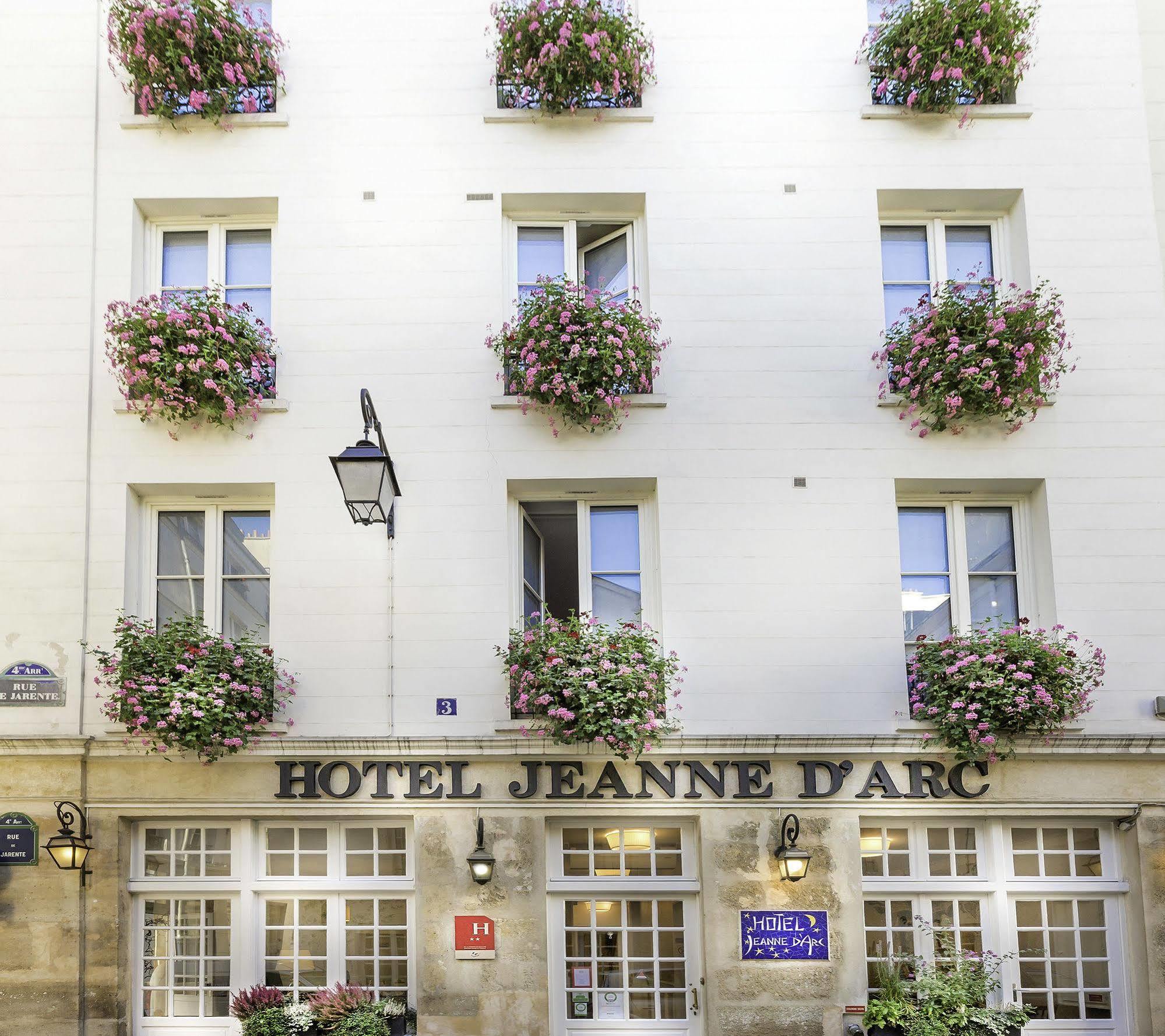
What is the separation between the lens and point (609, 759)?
9.41 metres

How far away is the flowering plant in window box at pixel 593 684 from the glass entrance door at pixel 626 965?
1372 millimetres

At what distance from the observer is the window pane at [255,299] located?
10.4 meters

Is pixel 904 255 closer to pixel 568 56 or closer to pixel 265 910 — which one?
pixel 568 56

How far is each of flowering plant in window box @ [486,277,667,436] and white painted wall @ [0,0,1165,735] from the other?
235 mm

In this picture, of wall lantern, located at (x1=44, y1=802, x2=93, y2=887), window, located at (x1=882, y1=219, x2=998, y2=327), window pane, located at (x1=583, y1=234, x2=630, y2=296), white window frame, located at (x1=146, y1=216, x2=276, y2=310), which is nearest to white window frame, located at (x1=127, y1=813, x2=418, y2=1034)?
wall lantern, located at (x1=44, y1=802, x2=93, y2=887)

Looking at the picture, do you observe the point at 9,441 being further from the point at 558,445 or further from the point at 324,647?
the point at 558,445

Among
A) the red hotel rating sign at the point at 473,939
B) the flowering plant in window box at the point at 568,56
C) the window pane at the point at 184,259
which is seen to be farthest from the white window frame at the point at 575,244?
the red hotel rating sign at the point at 473,939

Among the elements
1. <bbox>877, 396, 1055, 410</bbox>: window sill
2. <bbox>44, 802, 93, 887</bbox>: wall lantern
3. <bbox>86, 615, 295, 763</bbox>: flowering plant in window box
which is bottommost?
<bbox>44, 802, 93, 887</bbox>: wall lantern

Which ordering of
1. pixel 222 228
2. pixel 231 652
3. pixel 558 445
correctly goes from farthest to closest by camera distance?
1. pixel 222 228
2. pixel 558 445
3. pixel 231 652

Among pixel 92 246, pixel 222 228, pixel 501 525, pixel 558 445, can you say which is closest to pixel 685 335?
pixel 558 445

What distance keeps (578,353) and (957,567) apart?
371 centimetres

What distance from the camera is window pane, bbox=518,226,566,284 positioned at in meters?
10.6

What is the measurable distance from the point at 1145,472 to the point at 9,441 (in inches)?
373

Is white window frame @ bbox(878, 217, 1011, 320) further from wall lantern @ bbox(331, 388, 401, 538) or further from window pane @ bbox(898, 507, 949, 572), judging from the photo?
wall lantern @ bbox(331, 388, 401, 538)
